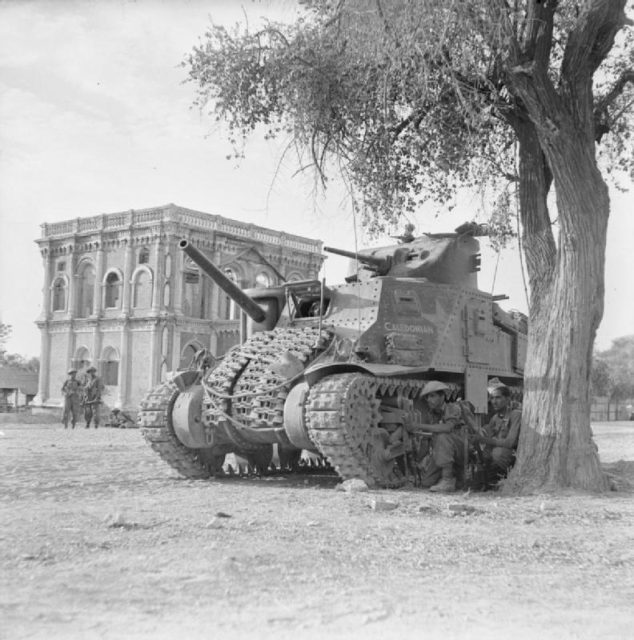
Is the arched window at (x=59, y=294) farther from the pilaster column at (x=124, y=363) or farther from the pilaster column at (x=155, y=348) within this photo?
the pilaster column at (x=155, y=348)

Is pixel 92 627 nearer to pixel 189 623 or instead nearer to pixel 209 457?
pixel 189 623

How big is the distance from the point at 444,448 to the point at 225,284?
3.56 m

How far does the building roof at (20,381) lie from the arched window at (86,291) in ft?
28.1

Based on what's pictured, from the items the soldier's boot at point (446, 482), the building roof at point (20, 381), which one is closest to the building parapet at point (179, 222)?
the building roof at point (20, 381)

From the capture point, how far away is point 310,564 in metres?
5.30

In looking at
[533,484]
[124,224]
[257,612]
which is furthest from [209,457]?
[124,224]

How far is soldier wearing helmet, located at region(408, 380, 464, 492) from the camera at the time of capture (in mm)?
10031

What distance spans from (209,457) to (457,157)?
19.5ft

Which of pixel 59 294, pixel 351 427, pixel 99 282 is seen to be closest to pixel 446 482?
pixel 351 427

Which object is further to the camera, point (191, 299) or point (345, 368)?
point (191, 299)

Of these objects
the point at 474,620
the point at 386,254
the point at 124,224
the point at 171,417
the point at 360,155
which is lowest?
the point at 474,620

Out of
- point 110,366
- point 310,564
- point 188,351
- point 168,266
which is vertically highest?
point 168,266

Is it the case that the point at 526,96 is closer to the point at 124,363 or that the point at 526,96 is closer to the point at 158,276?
the point at 158,276

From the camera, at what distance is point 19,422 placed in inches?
1260
